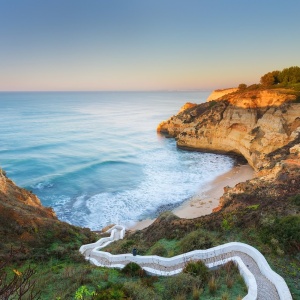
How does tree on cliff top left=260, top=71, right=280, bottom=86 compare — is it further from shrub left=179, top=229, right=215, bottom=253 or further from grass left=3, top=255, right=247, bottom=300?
grass left=3, top=255, right=247, bottom=300

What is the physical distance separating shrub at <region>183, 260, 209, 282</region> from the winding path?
1.41 ft

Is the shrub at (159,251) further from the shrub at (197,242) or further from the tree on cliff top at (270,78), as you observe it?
the tree on cliff top at (270,78)

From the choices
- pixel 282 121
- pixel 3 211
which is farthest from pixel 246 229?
pixel 282 121

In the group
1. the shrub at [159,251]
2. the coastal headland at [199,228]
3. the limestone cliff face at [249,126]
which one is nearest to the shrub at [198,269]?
the coastal headland at [199,228]

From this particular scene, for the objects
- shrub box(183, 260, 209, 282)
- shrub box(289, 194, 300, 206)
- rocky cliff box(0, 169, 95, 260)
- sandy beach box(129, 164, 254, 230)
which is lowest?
sandy beach box(129, 164, 254, 230)

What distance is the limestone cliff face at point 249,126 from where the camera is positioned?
126ft

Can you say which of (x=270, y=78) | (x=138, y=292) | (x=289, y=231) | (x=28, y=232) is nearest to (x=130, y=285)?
(x=138, y=292)

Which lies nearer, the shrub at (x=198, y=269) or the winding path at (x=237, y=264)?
the winding path at (x=237, y=264)

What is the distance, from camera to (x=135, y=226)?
2653cm

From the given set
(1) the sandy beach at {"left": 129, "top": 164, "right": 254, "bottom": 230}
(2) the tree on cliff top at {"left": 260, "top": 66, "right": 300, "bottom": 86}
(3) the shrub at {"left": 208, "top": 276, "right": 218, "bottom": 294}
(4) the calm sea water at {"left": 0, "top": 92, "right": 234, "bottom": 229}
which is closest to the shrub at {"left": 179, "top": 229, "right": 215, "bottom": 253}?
(3) the shrub at {"left": 208, "top": 276, "right": 218, "bottom": 294}

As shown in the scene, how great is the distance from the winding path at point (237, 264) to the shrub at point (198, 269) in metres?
0.43

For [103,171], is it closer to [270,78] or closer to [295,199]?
[295,199]

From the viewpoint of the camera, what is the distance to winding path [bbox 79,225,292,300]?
836 cm

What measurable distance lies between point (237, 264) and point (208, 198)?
837 inches
